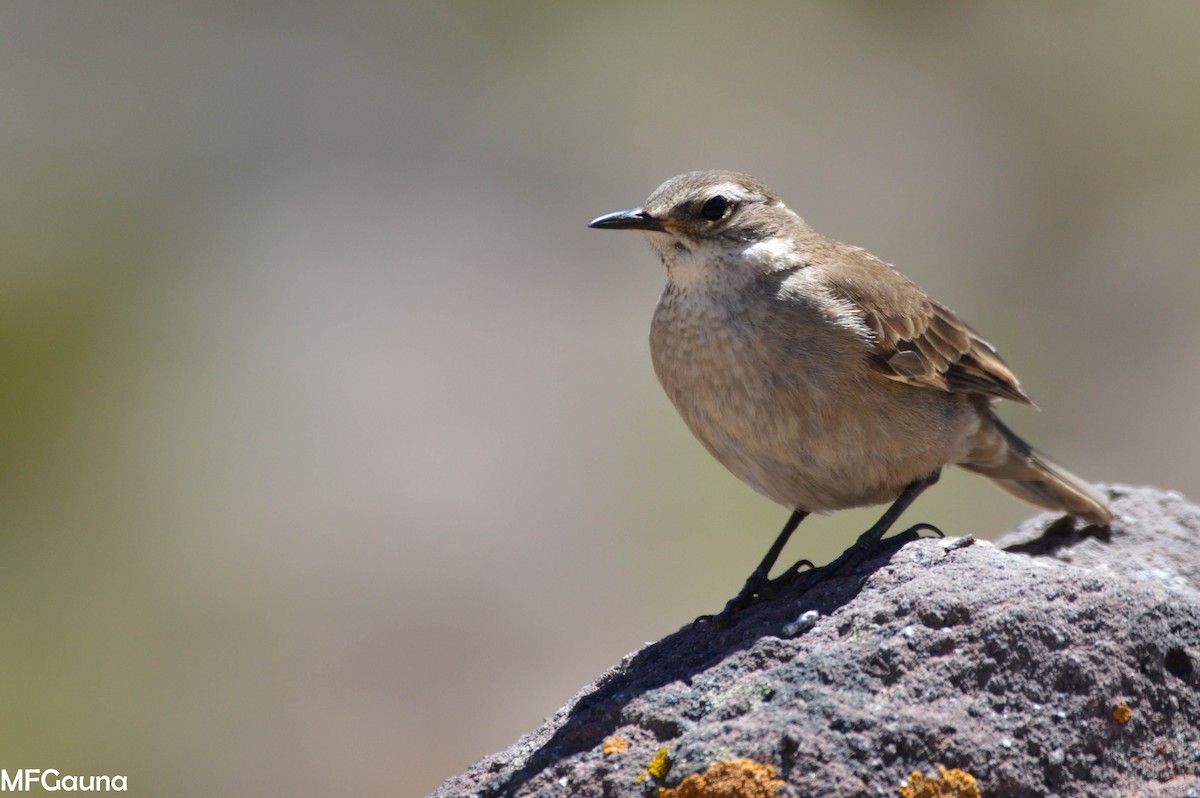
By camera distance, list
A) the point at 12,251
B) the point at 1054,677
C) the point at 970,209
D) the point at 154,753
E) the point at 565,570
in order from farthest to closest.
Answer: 1. the point at 970,209
2. the point at 12,251
3. the point at 565,570
4. the point at 154,753
5. the point at 1054,677

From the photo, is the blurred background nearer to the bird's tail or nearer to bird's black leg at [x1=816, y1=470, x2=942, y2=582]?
the bird's tail

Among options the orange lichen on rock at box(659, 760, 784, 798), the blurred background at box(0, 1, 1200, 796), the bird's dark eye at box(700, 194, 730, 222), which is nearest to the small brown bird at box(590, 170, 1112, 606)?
the bird's dark eye at box(700, 194, 730, 222)

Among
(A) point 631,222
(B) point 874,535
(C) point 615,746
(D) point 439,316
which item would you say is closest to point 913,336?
(B) point 874,535

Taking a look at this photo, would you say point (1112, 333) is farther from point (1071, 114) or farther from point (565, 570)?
point (565, 570)

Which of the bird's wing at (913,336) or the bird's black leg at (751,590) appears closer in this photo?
the bird's black leg at (751,590)

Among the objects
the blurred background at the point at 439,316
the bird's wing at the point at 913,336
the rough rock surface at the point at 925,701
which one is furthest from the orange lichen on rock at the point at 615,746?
the blurred background at the point at 439,316

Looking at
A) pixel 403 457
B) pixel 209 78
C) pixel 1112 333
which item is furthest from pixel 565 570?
pixel 209 78

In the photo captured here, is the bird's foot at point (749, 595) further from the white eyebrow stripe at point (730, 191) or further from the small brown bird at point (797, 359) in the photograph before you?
the white eyebrow stripe at point (730, 191)
